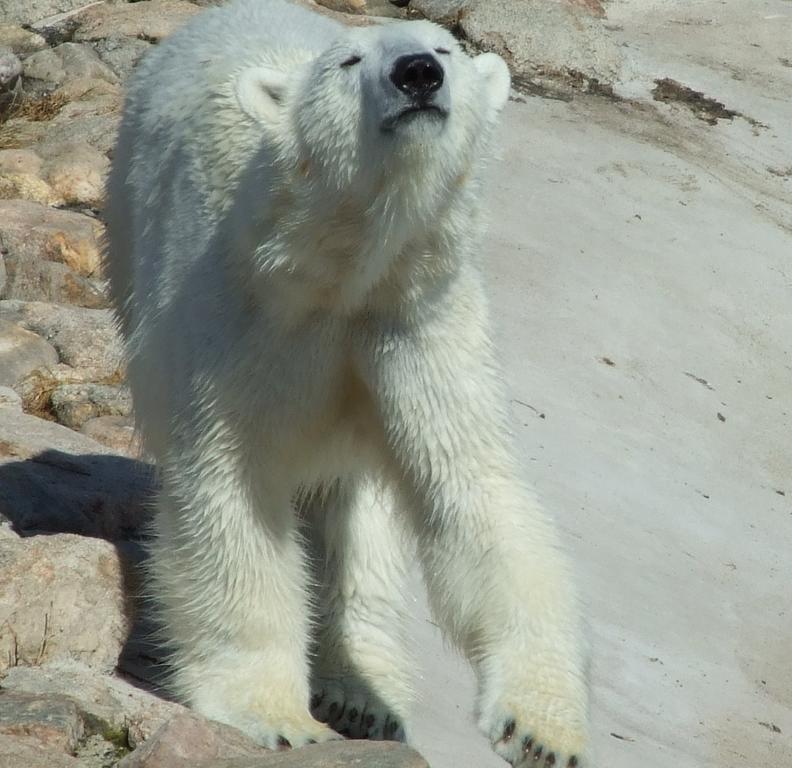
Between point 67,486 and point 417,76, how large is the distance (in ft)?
7.88

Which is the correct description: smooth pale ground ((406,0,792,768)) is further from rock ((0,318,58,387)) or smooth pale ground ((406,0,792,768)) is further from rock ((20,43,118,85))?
rock ((20,43,118,85))

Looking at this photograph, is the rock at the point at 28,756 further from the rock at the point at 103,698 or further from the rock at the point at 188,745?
the rock at the point at 103,698

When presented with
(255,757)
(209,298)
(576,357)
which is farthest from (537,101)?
(255,757)

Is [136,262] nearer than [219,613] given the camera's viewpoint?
No

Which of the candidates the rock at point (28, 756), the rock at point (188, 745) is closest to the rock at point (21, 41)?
the rock at point (188, 745)

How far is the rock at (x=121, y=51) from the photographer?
10.5 m

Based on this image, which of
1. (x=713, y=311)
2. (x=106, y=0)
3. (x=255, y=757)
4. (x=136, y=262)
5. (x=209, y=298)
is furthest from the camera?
(x=106, y=0)

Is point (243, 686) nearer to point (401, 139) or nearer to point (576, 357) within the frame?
point (401, 139)

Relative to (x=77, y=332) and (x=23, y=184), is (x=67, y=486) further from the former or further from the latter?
(x=23, y=184)

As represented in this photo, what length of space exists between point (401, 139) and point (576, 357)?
4.82m

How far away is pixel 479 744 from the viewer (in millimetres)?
4820

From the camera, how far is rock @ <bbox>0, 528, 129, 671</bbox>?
4.11 m

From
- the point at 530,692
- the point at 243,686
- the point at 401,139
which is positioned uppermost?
the point at 401,139

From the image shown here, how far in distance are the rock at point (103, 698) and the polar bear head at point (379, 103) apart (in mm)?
1312
